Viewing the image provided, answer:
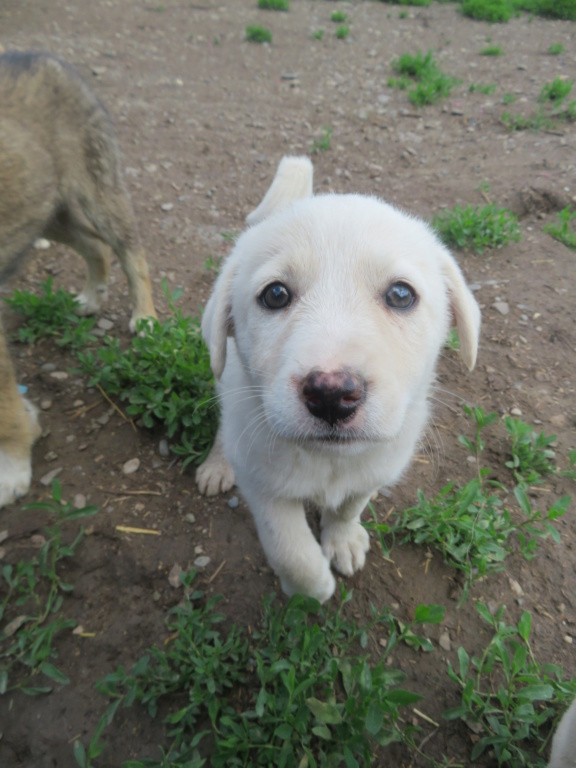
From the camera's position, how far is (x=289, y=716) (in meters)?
1.55

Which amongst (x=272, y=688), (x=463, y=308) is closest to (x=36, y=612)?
(x=272, y=688)

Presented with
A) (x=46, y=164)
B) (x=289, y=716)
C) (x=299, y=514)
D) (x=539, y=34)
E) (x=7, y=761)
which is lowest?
(x=7, y=761)

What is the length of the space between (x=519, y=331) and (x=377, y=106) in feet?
14.6

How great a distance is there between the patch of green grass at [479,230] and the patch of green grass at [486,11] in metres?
8.88

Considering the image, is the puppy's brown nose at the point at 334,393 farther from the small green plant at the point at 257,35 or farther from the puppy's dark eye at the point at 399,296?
the small green plant at the point at 257,35

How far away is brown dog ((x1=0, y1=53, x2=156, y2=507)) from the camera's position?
2.37 m

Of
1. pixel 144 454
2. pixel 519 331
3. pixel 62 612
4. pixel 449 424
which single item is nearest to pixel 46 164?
pixel 144 454

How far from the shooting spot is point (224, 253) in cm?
390

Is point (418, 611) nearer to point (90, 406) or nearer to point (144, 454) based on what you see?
point (144, 454)

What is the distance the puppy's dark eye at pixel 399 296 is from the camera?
145cm

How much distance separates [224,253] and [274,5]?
8.27 meters

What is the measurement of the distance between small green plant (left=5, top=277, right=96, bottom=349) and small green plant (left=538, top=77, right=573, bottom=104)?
6.34m

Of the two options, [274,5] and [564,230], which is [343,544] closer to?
[564,230]

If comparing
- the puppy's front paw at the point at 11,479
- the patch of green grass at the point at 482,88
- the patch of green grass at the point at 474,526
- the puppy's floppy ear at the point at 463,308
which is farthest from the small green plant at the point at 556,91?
the puppy's front paw at the point at 11,479
